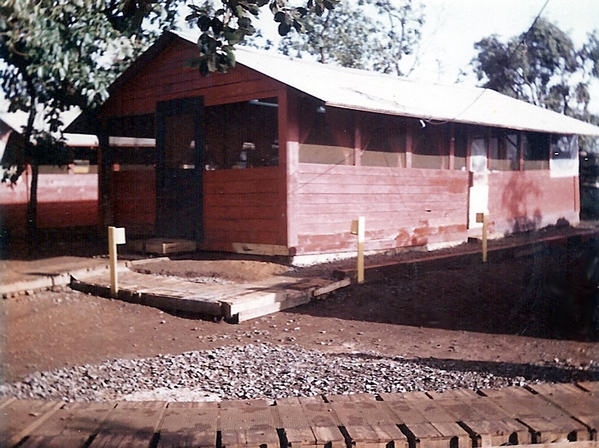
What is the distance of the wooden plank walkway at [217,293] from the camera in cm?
603

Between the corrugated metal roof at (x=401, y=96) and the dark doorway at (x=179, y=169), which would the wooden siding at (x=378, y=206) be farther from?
the dark doorway at (x=179, y=169)

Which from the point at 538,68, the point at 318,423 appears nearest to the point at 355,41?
the point at 538,68

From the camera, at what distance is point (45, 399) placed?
11.7 ft

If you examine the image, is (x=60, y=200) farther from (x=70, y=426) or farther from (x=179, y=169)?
(x=70, y=426)

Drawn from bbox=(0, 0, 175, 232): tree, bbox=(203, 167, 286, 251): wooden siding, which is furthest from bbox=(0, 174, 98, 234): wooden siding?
bbox=(203, 167, 286, 251): wooden siding

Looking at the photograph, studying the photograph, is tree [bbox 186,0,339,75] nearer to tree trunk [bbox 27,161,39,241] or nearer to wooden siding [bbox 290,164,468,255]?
wooden siding [bbox 290,164,468,255]

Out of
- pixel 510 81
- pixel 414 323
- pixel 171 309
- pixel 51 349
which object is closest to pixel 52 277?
pixel 171 309

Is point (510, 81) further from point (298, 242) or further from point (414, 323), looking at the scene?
point (414, 323)

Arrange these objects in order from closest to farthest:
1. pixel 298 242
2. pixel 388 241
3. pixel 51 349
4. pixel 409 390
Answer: pixel 409 390 < pixel 51 349 < pixel 298 242 < pixel 388 241

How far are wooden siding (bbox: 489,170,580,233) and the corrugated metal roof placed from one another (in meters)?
1.34

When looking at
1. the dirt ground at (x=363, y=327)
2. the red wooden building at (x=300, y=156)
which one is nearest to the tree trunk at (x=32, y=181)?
the red wooden building at (x=300, y=156)

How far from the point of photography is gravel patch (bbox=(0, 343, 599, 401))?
12.4 ft

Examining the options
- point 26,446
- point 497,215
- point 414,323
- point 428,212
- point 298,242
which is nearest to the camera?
point 26,446

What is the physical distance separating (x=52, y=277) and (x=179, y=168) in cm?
404
